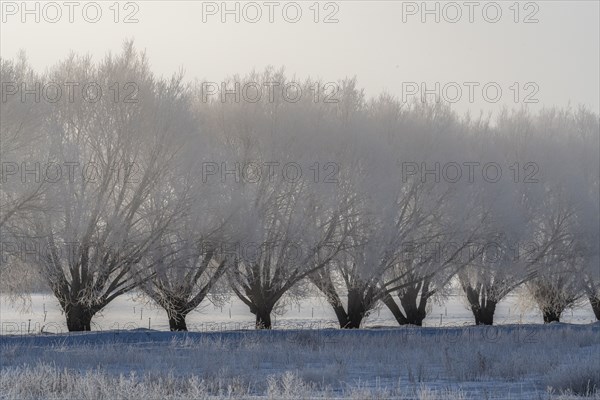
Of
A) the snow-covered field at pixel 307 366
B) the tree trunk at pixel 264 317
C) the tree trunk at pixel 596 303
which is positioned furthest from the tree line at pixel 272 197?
the snow-covered field at pixel 307 366

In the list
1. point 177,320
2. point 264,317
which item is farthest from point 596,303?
point 177,320

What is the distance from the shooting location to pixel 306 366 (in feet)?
56.0

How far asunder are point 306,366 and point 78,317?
14779mm

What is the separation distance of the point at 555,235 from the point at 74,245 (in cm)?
2074

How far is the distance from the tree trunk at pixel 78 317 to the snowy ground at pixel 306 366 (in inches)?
203

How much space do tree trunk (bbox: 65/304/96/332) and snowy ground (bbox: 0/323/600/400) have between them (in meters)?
5.15

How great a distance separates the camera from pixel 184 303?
3203cm

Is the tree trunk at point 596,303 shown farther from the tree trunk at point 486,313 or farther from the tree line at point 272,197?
the tree trunk at point 486,313

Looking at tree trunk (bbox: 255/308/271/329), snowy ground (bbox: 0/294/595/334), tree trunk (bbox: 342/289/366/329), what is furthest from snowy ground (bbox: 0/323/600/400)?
tree trunk (bbox: 342/289/366/329)

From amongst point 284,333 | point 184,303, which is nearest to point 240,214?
point 184,303

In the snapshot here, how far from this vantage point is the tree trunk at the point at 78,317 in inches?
1181

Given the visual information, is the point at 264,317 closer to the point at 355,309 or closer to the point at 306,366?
the point at 355,309

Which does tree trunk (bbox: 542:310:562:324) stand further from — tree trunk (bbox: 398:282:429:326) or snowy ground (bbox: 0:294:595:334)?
tree trunk (bbox: 398:282:429:326)

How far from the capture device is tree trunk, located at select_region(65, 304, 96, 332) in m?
30.0
